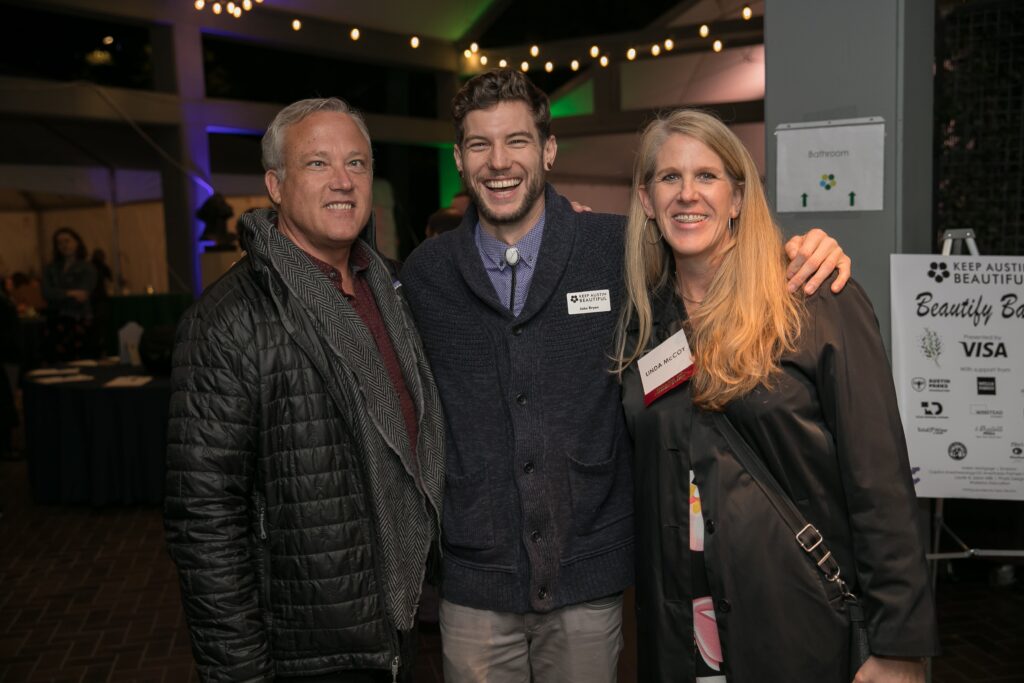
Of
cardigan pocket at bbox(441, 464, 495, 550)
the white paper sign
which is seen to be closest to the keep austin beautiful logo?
the white paper sign

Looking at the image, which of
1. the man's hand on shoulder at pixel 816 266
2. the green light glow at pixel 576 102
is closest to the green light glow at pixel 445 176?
the green light glow at pixel 576 102

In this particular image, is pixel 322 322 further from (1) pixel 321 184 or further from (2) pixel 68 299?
(2) pixel 68 299

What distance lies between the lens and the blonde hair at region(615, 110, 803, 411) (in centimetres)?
183

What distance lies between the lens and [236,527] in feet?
6.41

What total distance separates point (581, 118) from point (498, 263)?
12.3 meters

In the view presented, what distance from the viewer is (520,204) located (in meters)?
2.21

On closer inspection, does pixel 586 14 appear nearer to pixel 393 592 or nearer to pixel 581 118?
pixel 581 118

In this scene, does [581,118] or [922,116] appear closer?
[922,116]

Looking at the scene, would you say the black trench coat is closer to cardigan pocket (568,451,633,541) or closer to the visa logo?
cardigan pocket (568,451,633,541)

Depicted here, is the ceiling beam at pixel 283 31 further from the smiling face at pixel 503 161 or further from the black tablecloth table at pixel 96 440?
the smiling face at pixel 503 161

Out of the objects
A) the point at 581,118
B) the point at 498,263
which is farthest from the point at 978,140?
the point at 581,118

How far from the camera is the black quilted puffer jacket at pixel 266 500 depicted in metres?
1.91

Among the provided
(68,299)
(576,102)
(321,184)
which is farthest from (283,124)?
(576,102)

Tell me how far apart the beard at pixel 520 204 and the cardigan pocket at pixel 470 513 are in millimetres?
623
